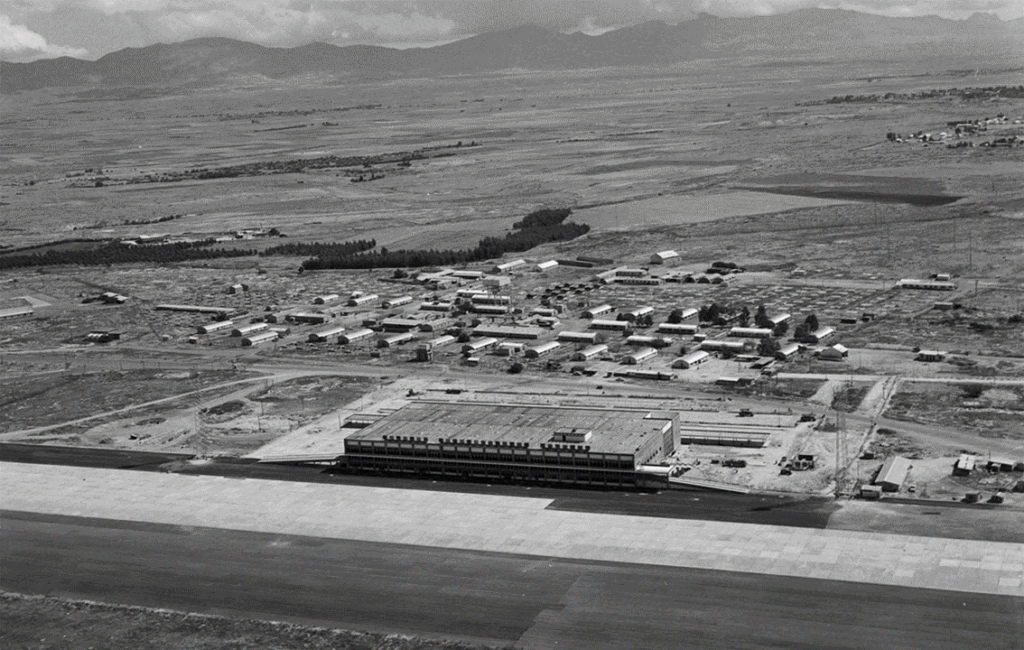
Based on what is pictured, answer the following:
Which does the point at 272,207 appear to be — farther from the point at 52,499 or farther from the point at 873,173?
the point at 52,499

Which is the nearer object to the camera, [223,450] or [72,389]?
[223,450]

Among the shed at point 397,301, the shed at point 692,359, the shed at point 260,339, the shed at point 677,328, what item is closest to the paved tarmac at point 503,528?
the shed at point 692,359

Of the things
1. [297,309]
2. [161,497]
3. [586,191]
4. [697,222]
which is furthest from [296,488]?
[586,191]

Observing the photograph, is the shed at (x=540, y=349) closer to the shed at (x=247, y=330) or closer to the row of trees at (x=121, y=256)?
the shed at (x=247, y=330)

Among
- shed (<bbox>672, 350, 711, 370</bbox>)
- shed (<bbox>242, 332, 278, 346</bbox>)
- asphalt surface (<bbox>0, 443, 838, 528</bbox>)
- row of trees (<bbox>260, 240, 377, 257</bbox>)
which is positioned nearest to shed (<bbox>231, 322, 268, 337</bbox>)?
shed (<bbox>242, 332, 278, 346</bbox>)

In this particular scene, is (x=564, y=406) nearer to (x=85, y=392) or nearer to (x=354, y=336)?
(x=354, y=336)

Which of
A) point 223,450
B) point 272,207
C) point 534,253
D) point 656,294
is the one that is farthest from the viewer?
point 272,207
